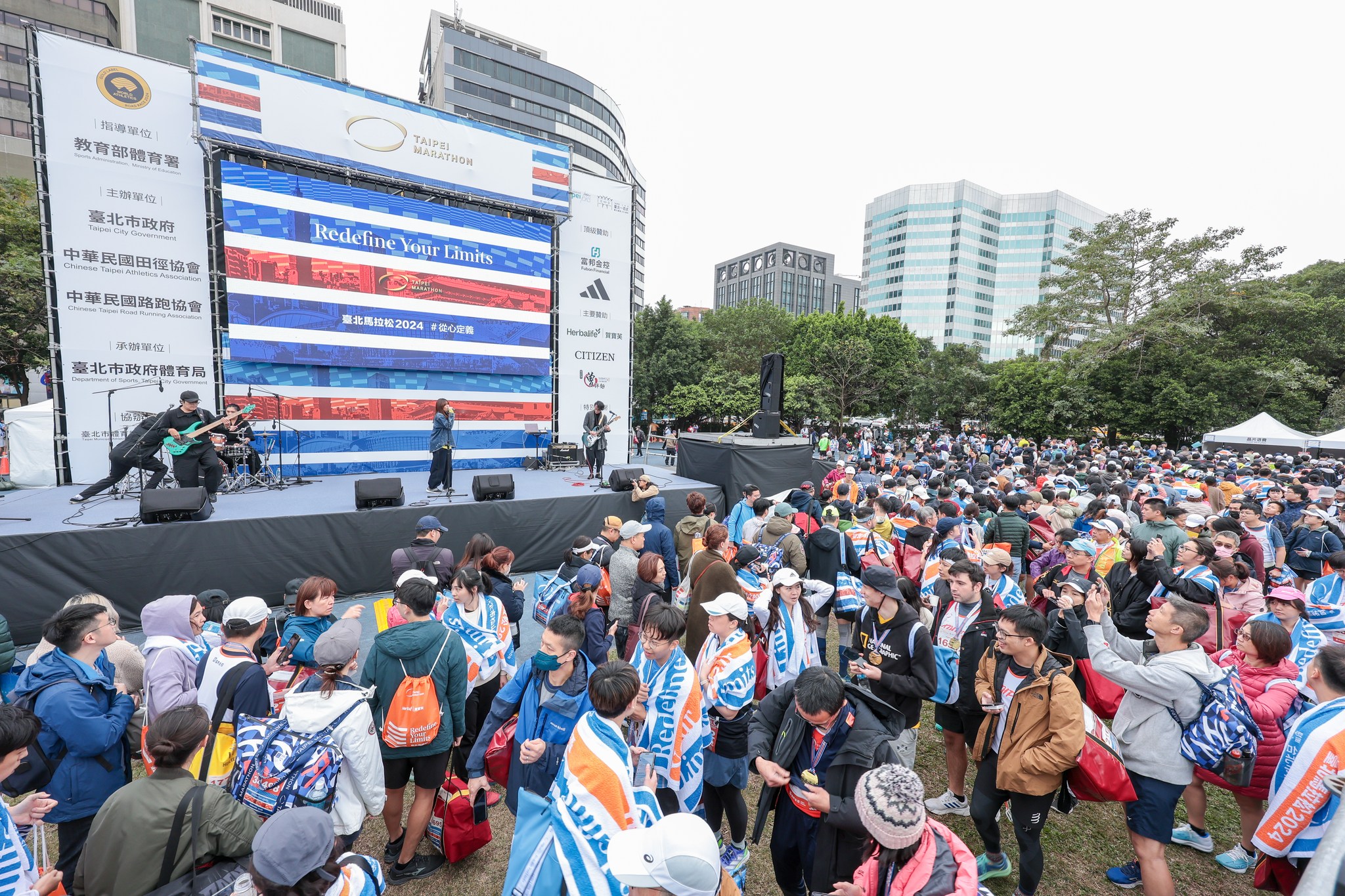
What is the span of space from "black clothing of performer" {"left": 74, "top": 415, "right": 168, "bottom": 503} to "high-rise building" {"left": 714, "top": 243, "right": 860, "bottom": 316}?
95116mm

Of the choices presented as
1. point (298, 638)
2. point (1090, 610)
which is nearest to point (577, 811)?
point (298, 638)

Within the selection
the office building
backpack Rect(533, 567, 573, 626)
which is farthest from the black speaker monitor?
the office building

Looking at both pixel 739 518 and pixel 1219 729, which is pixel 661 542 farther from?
pixel 1219 729

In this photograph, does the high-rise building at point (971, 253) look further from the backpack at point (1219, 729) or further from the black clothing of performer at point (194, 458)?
the backpack at point (1219, 729)

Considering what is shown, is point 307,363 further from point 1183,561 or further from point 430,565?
point 1183,561

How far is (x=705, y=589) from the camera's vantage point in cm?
427

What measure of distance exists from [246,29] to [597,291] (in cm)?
3600

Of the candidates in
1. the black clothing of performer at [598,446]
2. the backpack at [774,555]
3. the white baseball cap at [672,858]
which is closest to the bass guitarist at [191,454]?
the black clothing of performer at [598,446]

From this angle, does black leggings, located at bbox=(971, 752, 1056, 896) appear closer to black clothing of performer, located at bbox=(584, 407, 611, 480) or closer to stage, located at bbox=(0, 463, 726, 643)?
stage, located at bbox=(0, 463, 726, 643)

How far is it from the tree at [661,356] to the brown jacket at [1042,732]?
25781 mm

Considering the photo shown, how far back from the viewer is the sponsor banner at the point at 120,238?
27.4 ft

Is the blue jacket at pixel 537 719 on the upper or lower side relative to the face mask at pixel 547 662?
lower

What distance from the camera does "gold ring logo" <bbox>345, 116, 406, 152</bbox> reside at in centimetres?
1042

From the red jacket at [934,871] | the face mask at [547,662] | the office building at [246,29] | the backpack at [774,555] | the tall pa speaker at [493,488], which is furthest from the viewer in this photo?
the office building at [246,29]
